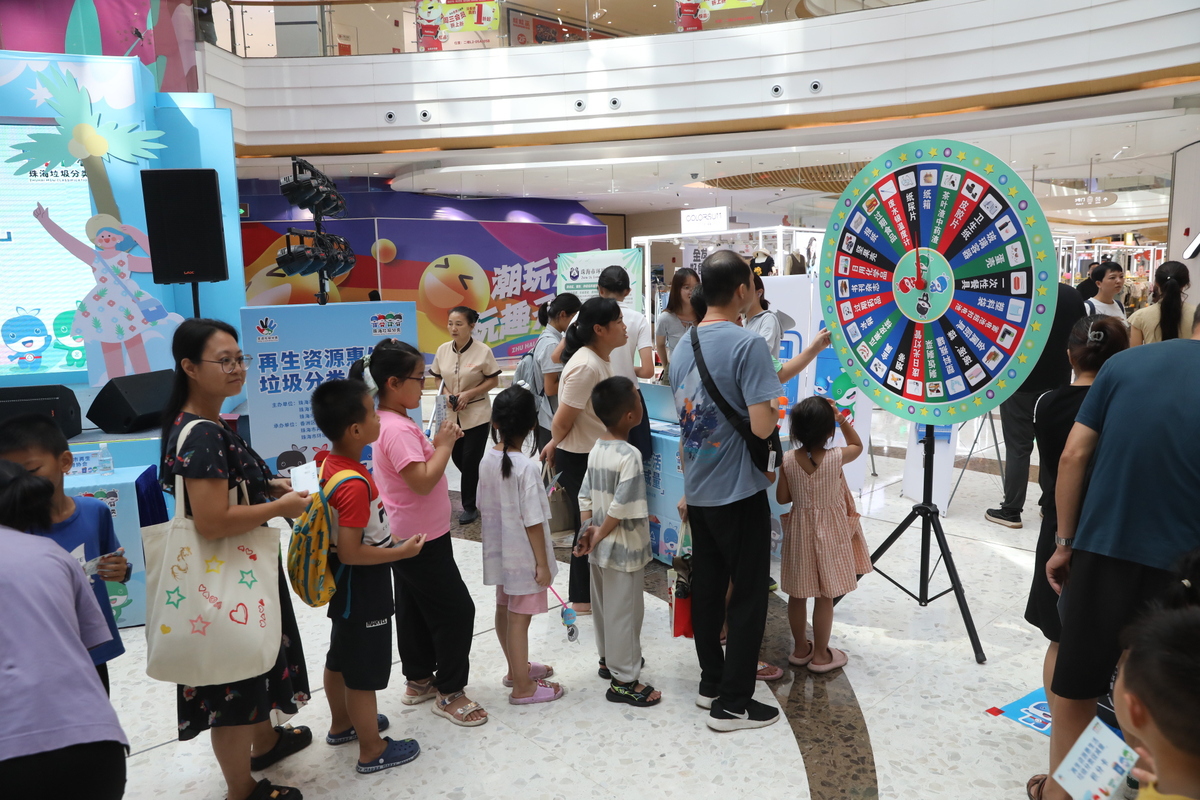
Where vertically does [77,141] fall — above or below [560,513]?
above

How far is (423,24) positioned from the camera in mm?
11070

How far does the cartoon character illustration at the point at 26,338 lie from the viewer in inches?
236

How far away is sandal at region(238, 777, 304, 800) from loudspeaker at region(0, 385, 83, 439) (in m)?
3.03

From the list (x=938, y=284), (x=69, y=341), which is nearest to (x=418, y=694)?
(x=938, y=284)

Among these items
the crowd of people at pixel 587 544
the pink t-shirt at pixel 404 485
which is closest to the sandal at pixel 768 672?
the crowd of people at pixel 587 544

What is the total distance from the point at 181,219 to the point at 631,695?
3.80m

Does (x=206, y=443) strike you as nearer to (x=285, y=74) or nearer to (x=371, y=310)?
(x=371, y=310)

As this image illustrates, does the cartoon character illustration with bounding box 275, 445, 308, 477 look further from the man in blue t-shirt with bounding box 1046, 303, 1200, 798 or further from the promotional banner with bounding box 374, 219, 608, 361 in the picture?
the promotional banner with bounding box 374, 219, 608, 361

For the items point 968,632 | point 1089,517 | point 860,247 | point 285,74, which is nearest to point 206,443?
point 1089,517

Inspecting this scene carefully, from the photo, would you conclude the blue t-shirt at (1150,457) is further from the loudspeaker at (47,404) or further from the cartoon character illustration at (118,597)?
the loudspeaker at (47,404)

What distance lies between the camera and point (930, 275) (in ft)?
9.52

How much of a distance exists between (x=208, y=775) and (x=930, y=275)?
10.2 feet

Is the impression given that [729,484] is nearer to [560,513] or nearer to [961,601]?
[961,601]

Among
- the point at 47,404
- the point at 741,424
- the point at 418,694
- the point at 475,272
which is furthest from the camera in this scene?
the point at 475,272
